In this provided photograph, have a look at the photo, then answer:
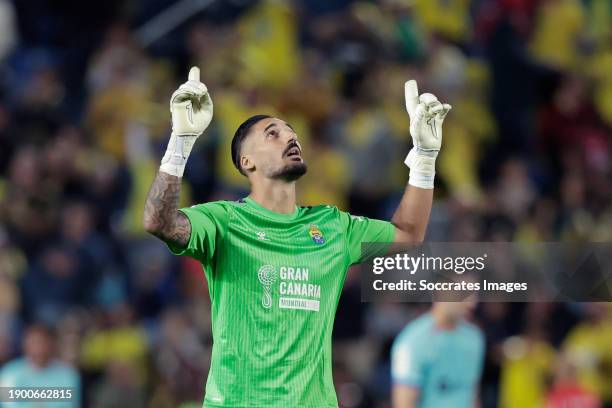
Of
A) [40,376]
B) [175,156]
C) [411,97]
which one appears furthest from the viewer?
[40,376]

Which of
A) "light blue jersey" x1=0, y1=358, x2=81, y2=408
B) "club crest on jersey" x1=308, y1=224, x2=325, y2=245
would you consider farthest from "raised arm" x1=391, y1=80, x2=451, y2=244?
"light blue jersey" x1=0, y1=358, x2=81, y2=408

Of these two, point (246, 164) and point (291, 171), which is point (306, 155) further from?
point (291, 171)

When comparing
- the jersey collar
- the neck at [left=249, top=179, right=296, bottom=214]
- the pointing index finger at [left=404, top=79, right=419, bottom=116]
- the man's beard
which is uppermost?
the pointing index finger at [left=404, top=79, right=419, bottom=116]

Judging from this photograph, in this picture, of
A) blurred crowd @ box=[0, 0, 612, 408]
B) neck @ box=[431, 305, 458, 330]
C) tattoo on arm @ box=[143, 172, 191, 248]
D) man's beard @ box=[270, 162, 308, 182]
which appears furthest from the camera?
blurred crowd @ box=[0, 0, 612, 408]

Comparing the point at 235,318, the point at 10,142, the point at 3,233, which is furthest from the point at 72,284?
the point at 235,318

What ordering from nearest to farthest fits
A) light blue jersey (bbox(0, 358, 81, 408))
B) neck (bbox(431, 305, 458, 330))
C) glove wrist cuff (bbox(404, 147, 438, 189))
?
glove wrist cuff (bbox(404, 147, 438, 189))
neck (bbox(431, 305, 458, 330))
light blue jersey (bbox(0, 358, 81, 408))

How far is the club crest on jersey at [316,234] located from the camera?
6.05 meters

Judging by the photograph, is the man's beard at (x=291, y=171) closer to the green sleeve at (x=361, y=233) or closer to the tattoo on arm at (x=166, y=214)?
the green sleeve at (x=361, y=233)

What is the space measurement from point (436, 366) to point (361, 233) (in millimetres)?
2797

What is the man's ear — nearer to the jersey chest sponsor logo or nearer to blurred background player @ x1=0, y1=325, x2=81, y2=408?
the jersey chest sponsor logo

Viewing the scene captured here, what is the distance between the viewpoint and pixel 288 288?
19.1 ft

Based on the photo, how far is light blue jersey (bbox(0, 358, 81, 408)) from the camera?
9.27 metres
